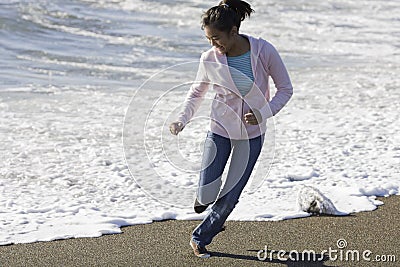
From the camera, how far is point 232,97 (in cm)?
454

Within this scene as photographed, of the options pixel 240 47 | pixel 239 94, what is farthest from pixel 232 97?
pixel 240 47

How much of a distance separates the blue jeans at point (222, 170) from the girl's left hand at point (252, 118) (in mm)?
209

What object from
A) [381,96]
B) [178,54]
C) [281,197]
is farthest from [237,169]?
[178,54]

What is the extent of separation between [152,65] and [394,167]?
24.9 ft

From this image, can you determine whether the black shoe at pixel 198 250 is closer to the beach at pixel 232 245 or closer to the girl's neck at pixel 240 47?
the beach at pixel 232 245

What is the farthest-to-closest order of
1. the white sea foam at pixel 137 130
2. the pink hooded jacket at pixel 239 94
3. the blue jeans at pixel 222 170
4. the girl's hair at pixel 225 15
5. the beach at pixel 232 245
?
the white sea foam at pixel 137 130 < the beach at pixel 232 245 < the blue jeans at pixel 222 170 < the pink hooded jacket at pixel 239 94 < the girl's hair at pixel 225 15

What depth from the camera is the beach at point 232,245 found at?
4.85m

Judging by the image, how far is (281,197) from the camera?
6.48 meters

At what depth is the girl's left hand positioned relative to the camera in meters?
4.39

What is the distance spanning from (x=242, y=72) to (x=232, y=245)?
4.06ft

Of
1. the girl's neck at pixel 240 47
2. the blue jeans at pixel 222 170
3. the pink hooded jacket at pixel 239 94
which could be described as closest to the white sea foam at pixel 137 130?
the blue jeans at pixel 222 170

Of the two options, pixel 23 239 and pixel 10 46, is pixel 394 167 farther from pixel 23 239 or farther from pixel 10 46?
pixel 10 46

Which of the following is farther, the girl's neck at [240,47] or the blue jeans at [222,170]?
the blue jeans at [222,170]

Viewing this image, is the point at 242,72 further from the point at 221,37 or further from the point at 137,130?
the point at 137,130
